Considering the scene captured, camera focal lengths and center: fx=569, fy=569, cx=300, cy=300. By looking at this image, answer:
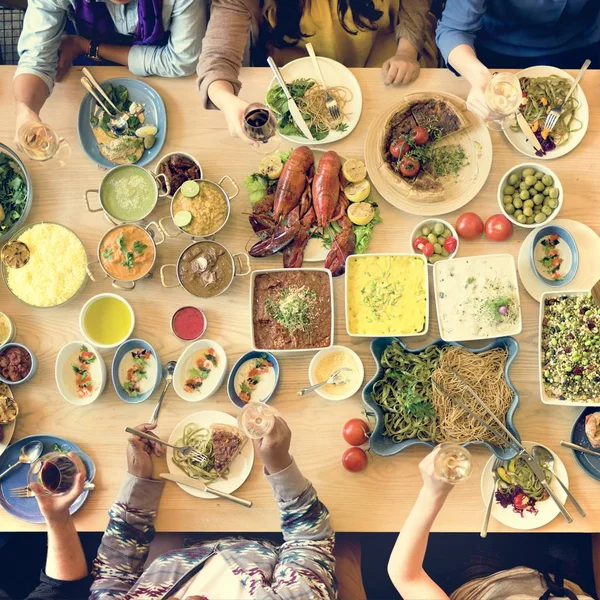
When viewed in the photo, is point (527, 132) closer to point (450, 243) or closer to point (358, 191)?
point (450, 243)

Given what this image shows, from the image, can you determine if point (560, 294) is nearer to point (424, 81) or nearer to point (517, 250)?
point (517, 250)

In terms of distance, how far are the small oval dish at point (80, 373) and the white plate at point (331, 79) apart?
4.26 ft

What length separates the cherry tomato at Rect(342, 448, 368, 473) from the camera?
235 centimetres

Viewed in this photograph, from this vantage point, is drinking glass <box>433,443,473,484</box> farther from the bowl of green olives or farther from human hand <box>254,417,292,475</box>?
the bowl of green olives

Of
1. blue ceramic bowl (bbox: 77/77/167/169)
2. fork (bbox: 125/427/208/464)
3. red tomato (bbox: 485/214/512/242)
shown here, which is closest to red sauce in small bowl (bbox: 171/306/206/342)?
fork (bbox: 125/427/208/464)

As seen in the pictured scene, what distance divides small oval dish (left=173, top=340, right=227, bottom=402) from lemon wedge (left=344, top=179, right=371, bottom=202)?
87 cm

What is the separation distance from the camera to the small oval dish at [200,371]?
2.43 m

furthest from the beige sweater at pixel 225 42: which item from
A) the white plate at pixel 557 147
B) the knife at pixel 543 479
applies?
the knife at pixel 543 479

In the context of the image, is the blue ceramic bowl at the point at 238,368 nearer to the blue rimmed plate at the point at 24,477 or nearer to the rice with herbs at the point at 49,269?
the blue rimmed plate at the point at 24,477

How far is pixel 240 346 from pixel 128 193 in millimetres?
847

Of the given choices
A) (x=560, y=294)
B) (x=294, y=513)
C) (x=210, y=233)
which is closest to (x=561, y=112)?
(x=560, y=294)

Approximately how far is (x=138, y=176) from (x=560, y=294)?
1889 millimetres

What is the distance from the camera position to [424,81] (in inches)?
104

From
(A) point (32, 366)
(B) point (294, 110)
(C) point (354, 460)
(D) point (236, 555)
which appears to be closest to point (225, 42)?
(B) point (294, 110)
